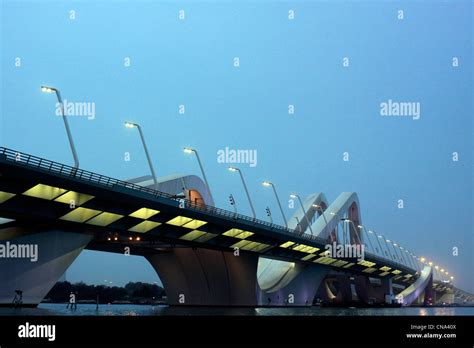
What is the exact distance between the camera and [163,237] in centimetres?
6644

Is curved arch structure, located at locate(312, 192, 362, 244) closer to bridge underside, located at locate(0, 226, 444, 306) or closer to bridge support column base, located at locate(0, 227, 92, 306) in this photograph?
bridge underside, located at locate(0, 226, 444, 306)

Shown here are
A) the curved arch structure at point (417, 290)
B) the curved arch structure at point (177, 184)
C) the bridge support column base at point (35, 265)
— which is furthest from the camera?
the curved arch structure at point (417, 290)

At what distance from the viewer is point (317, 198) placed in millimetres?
143500

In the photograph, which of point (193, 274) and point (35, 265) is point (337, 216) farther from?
point (35, 265)

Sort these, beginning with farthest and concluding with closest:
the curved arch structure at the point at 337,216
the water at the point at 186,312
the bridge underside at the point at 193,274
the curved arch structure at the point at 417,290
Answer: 1. the curved arch structure at the point at 417,290
2. the curved arch structure at the point at 337,216
3. the bridge underside at the point at 193,274
4. the water at the point at 186,312

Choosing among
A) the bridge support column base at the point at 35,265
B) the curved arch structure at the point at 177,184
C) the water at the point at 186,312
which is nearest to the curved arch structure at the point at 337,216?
the curved arch structure at the point at 177,184

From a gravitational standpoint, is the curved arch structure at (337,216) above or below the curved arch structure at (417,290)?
above

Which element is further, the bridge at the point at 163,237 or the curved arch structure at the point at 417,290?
the curved arch structure at the point at 417,290

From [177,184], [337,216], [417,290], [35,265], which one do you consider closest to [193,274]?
[177,184]

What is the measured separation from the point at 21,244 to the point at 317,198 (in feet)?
330

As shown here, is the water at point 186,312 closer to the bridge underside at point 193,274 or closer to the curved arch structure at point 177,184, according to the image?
the bridge underside at point 193,274

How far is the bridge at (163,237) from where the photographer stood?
4756 cm
